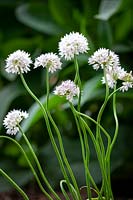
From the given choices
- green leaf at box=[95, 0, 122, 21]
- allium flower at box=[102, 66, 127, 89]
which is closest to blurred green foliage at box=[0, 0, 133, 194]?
green leaf at box=[95, 0, 122, 21]

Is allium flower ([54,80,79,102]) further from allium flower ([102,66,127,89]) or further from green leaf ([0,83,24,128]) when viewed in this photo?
green leaf ([0,83,24,128])

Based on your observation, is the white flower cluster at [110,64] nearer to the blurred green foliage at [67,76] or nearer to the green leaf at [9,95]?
the blurred green foliage at [67,76]

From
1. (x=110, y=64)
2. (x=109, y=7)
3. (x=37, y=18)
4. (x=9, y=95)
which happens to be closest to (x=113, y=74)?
(x=110, y=64)

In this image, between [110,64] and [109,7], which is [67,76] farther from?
[110,64]

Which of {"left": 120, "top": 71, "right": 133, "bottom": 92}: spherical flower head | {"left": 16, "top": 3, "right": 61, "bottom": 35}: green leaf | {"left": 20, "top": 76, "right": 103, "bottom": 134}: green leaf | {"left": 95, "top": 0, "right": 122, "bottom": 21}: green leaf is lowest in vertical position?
{"left": 20, "top": 76, "right": 103, "bottom": 134}: green leaf

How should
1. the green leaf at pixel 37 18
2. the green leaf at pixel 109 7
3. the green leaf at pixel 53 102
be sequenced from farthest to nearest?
the green leaf at pixel 37 18
the green leaf at pixel 109 7
the green leaf at pixel 53 102

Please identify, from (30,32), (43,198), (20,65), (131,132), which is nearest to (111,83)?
(20,65)

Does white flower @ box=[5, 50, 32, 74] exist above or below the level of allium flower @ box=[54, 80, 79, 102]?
above

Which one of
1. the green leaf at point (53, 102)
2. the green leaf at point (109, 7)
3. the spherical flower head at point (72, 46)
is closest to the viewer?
the spherical flower head at point (72, 46)

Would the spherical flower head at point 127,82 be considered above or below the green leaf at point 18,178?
above

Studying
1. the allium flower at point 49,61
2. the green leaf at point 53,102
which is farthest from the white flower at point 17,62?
the green leaf at point 53,102
